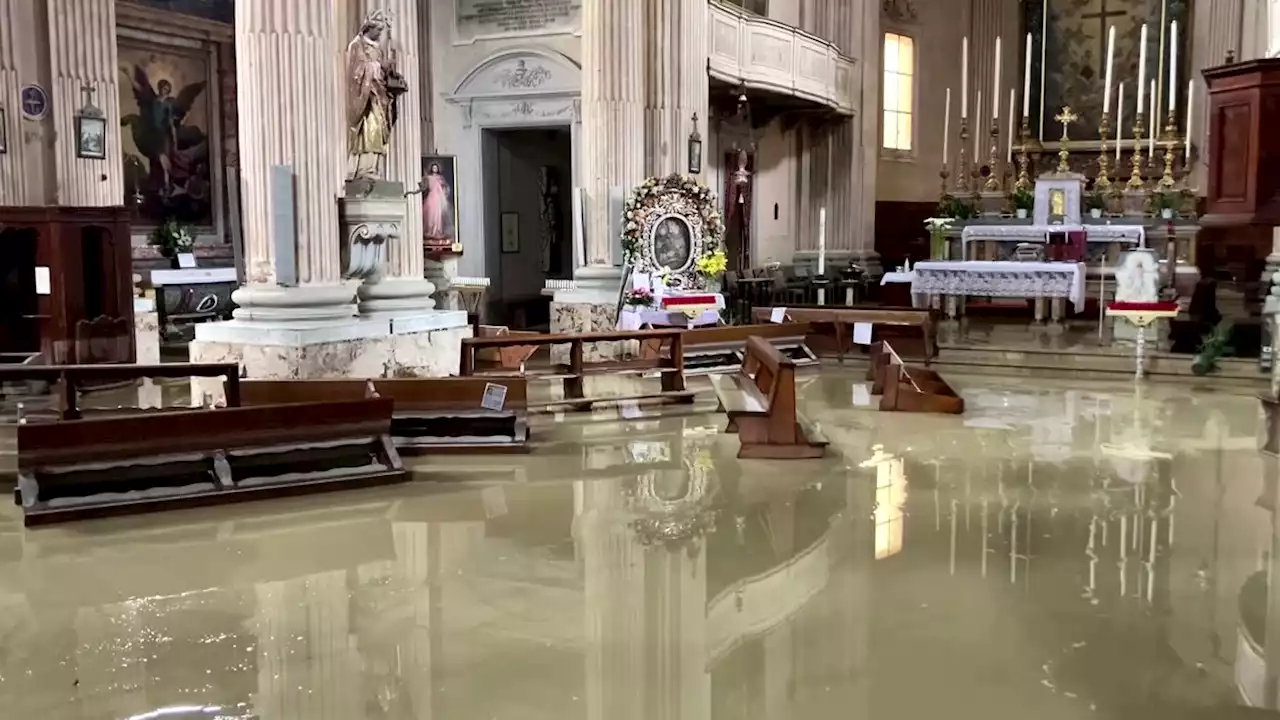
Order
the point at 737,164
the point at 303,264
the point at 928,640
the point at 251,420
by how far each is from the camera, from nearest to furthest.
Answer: the point at 928,640
the point at 251,420
the point at 303,264
the point at 737,164

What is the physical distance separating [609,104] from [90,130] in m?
5.54

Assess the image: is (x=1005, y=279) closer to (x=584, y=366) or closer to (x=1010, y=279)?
(x=1010, y=279)

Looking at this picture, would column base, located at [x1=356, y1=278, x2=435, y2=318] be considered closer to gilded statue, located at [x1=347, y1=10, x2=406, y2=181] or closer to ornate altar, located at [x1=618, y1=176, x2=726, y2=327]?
gilded statue, located at [x1=347, y1=10, x2=406, y2=181]

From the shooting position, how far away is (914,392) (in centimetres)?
938

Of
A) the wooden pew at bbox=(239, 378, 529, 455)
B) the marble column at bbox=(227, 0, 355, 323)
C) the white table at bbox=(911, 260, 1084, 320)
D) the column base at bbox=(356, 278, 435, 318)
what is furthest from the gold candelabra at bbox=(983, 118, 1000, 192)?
the wooden pew at bbox=(239, 378, 529, 455)

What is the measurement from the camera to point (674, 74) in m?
14.0

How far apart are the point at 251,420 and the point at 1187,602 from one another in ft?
15.9

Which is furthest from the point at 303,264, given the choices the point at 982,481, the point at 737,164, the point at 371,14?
the point at 737,164

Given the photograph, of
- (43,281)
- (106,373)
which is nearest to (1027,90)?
(43,281)

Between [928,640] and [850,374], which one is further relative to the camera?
[850,374]

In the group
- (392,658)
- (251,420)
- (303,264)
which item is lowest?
(392,658)

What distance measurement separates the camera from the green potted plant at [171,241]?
590 inches

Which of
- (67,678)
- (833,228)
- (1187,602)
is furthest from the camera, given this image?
(833,228)

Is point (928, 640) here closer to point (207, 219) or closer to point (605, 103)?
point (605, 103)
